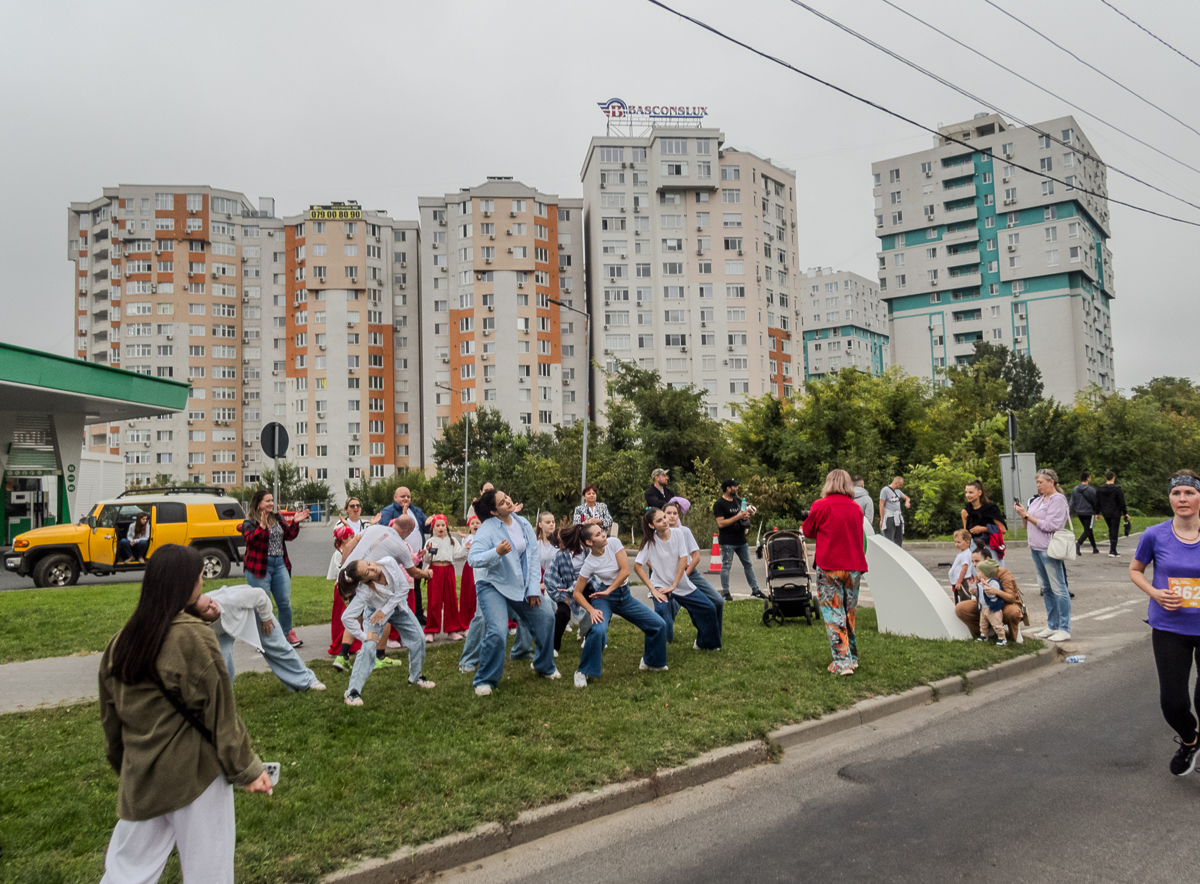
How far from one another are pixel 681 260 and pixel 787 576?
7141 centimetres

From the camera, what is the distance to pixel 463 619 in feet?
35.8

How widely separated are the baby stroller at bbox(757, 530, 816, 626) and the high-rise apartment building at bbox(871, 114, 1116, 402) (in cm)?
7782

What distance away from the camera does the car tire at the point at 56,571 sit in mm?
17484

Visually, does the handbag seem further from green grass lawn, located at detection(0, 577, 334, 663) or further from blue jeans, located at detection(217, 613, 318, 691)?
green grass lawn, located at detection(0, 577, 334, 663)

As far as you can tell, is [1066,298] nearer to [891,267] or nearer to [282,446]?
[891,267]

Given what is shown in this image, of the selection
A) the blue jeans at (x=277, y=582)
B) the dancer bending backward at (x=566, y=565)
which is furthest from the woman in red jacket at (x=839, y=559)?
the blue jeans at (x=277, y=582)

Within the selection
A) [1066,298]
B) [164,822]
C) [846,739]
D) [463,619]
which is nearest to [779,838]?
[846,739]

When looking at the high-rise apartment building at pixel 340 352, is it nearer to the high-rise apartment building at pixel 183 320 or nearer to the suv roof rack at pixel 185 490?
the high-rise apartment building at pixel 183 320

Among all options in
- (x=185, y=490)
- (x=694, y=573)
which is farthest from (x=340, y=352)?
(x=694, y=573)

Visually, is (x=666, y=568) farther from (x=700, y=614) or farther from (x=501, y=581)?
(x=501, y=581)

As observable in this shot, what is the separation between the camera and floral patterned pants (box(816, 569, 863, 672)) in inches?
303

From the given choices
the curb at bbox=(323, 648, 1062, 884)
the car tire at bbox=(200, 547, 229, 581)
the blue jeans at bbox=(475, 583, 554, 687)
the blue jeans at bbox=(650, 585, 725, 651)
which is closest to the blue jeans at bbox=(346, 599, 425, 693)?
the blue jeans at bbox=(475, 583, 554, 687)

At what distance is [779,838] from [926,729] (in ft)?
8.60

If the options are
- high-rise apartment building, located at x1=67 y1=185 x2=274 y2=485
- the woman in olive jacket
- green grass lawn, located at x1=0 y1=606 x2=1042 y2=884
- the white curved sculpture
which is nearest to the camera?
the woman in olive jacket
